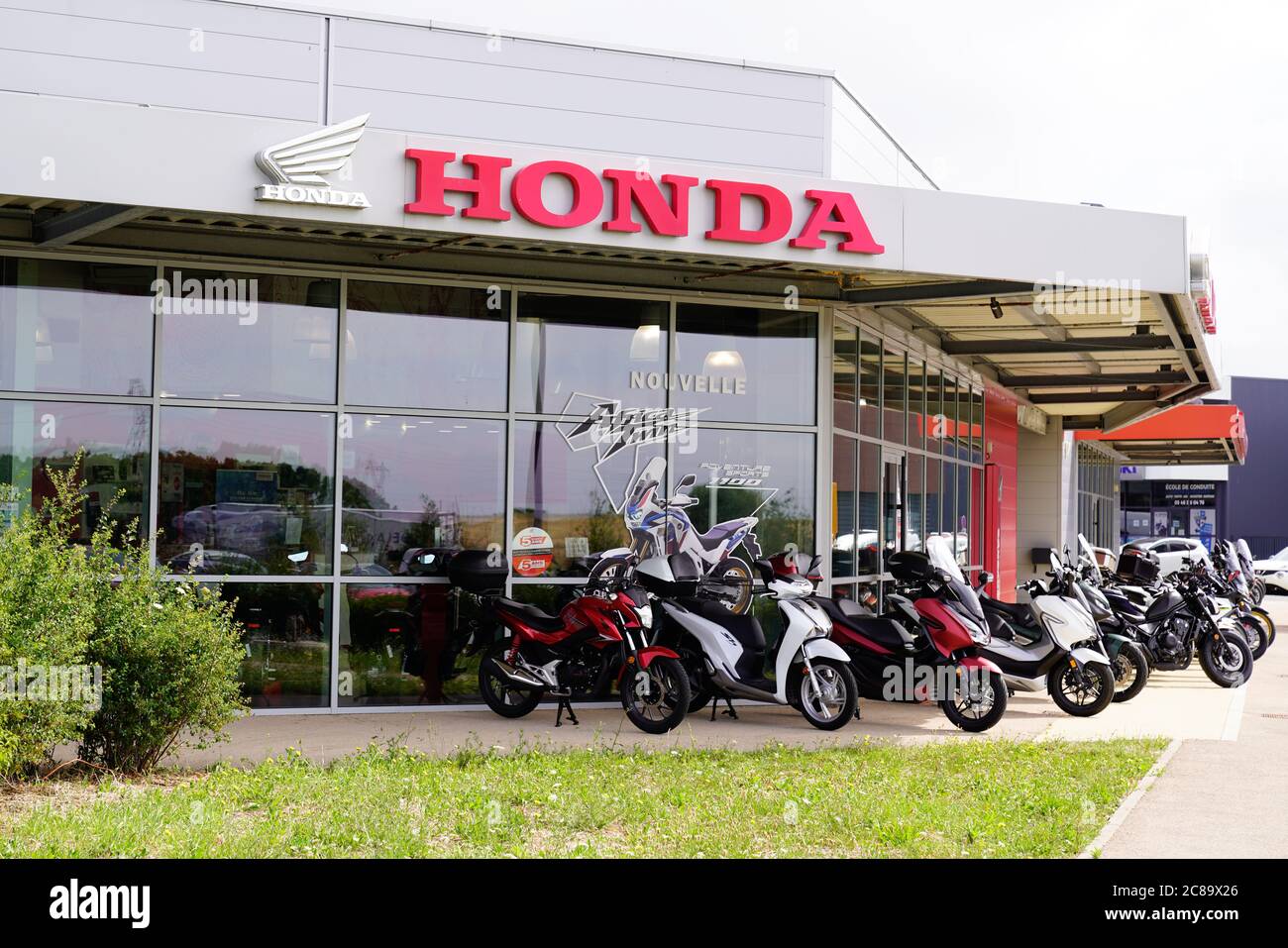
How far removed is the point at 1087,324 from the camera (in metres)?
13.2

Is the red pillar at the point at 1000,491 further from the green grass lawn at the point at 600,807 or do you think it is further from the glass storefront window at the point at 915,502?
the green grass lawn at the point at 600,807

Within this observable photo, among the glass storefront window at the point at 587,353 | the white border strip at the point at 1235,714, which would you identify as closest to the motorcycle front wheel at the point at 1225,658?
the white border strip at the point at 1235,714

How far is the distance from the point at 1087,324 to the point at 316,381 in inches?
290

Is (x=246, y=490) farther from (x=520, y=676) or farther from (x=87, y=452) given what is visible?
(x=520, y=676)

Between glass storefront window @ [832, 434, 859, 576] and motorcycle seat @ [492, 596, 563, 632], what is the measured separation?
3.18 metres

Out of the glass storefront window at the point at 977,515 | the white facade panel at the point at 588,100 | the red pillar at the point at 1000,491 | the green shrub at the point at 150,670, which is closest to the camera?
the green shrub at the point at 150,670

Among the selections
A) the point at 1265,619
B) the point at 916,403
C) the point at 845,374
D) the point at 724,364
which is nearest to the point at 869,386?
the point at 845,374

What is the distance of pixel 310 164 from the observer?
832cm

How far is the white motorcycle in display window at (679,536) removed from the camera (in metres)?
11.0

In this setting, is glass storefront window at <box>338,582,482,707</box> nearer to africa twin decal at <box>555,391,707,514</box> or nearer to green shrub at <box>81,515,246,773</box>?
africa twin decal at <box>555,391,707,514</box>

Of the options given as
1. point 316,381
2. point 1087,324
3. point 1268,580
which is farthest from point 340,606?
point 1268,580

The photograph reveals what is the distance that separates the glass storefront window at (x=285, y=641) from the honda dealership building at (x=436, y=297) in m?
0.02
